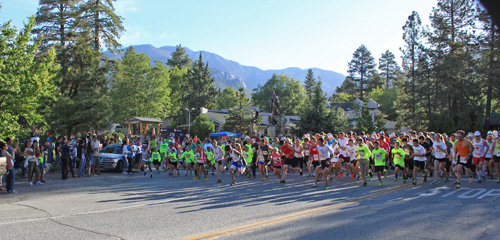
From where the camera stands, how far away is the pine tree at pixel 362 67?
330 feet

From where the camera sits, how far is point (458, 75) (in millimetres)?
34438

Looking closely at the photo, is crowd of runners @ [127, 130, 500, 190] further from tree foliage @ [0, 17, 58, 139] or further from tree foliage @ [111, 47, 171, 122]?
tree foliage @ [111, 47, 171, 122]

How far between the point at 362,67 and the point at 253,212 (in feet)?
325

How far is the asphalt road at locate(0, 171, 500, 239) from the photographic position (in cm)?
642

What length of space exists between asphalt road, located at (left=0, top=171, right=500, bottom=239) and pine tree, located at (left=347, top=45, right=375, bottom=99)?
9208 cm

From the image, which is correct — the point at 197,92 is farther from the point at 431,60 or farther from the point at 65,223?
the point at 65,223

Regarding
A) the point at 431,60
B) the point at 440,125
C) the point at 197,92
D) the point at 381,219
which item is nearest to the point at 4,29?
the point at 381,219

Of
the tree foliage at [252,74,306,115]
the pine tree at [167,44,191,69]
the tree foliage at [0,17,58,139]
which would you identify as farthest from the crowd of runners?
the tree foliage at [252,74,306,115]

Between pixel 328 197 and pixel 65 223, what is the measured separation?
265 inches

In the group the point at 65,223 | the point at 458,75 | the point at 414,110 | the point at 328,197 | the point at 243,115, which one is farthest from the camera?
the point at 243,115

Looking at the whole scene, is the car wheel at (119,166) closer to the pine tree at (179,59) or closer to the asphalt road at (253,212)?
the asphalt road at (253,212)

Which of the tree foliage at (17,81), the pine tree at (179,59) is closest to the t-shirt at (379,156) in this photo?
the tree foliage at (17,81)

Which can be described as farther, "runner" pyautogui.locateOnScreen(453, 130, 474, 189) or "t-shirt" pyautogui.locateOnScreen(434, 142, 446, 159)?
"t-shirt" pyautogui.locateOnScreen(434, 142, 446, 159)

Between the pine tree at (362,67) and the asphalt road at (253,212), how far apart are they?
92.1m
